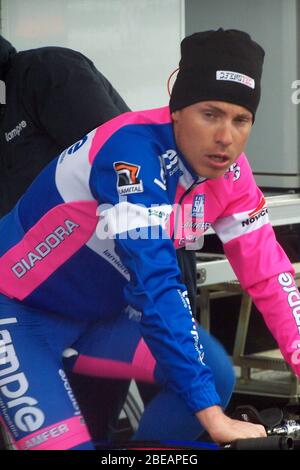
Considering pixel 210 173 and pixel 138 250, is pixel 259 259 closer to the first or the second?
pixel 210 173

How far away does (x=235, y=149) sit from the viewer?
2502mm

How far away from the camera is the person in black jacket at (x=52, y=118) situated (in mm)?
3336

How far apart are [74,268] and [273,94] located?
11.5 feet

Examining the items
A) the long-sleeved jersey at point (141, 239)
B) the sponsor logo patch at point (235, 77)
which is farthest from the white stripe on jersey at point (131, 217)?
the sponsor logo patch at point (235, 77)

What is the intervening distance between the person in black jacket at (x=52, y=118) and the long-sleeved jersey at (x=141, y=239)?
24.1 inches

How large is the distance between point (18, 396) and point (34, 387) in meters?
0.05

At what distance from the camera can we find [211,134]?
2.47 m

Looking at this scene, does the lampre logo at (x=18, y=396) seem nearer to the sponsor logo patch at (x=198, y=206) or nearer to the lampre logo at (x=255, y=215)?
the sponsor logo patch at (x=198, y=206)

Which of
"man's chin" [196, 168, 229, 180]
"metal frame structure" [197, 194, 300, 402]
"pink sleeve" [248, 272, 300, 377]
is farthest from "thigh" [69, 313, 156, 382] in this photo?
"metal frame structure" [197, 194, 300, 402]

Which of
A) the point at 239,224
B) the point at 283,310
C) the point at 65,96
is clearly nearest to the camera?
the point at 283,310

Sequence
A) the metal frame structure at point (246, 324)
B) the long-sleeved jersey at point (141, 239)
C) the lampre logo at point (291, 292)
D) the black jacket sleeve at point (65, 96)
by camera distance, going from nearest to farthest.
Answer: the long-sleeved jersey at point (141, 239) → the lampre logo at point (291, 292) → the black jacket sleeve at point (65, 96) → the metal frame structure at point (246, 324)

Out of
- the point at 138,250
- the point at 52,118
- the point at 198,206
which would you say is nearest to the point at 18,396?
the point at 138,250
